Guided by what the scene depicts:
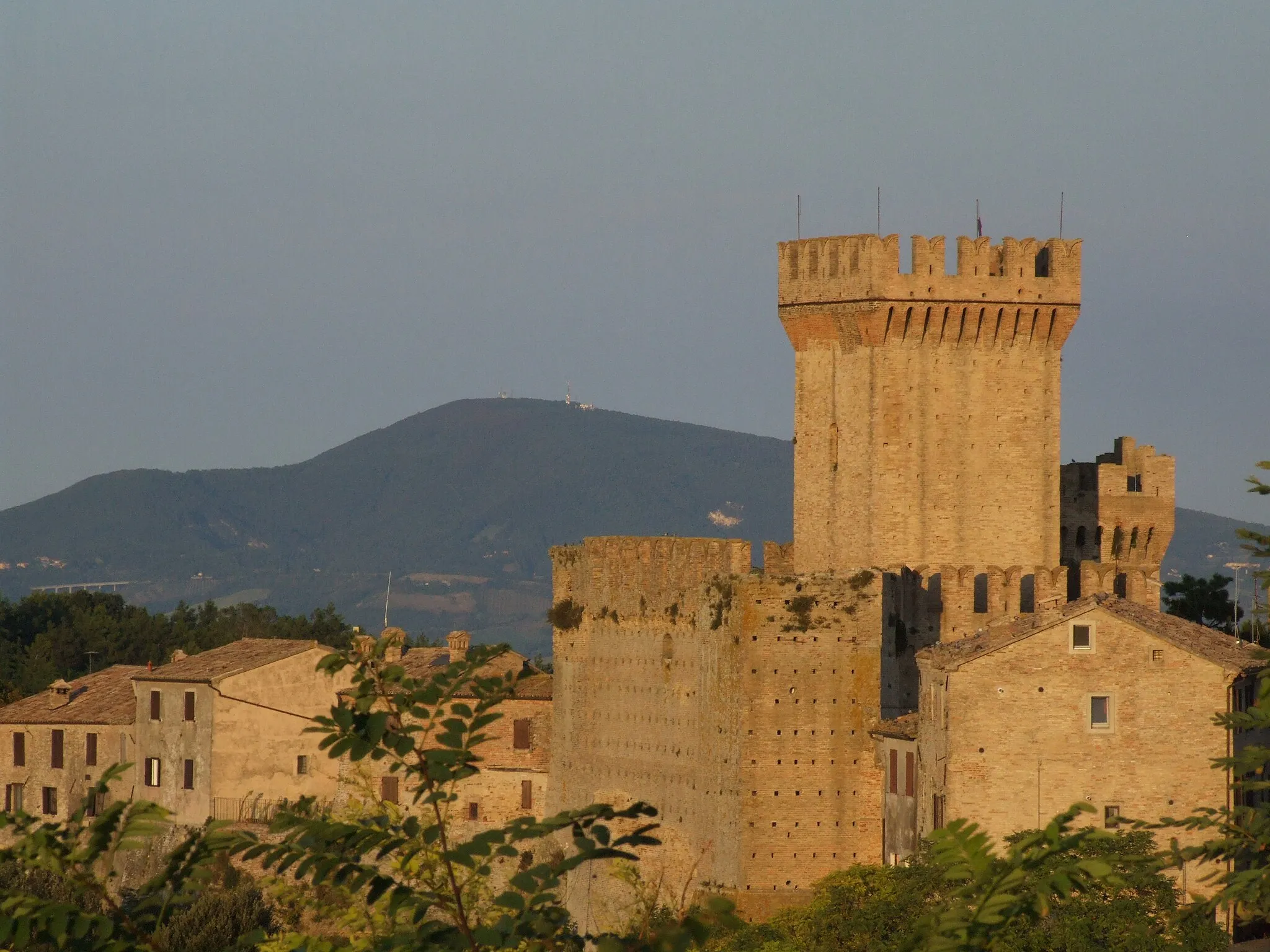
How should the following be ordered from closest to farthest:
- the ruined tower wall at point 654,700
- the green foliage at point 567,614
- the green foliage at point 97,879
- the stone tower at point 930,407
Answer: the green foliage at point 97,879 < the ruined tower wall at point 654,700 < the stone tower at point 930,407 < the green foliage at point 567,614

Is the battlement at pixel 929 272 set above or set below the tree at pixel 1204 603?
above

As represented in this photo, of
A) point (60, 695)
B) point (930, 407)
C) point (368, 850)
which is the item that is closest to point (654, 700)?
point (930, 407)

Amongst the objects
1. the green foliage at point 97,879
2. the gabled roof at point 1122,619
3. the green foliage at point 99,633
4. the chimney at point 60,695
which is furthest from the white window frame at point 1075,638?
the green foliage at point 99,633

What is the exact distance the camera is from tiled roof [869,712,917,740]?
4441cm

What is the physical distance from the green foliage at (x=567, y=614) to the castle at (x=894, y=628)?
0.07m

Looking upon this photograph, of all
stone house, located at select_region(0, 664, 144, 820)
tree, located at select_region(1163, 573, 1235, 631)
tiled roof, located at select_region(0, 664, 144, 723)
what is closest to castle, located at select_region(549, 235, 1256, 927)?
tree, located at select_region(1163, 573, 1235, 631)

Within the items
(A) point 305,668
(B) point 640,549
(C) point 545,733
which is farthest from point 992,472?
(A) point 305,668

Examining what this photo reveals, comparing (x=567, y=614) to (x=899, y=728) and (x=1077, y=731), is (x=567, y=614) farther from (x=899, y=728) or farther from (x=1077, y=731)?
(x=1077, y=731)

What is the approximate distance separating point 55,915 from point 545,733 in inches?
1787

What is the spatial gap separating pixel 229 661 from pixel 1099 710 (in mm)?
29978

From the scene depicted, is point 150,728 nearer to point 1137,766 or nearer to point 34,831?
point 1137,766

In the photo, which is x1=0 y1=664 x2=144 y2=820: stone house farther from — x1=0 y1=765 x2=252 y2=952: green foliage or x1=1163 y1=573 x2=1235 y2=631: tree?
x1=0 y1=765 x2=252 y2=952: green foliage

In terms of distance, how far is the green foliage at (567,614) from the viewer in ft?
180

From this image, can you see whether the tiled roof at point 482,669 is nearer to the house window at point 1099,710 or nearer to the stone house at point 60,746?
the stone house at point 60,746
